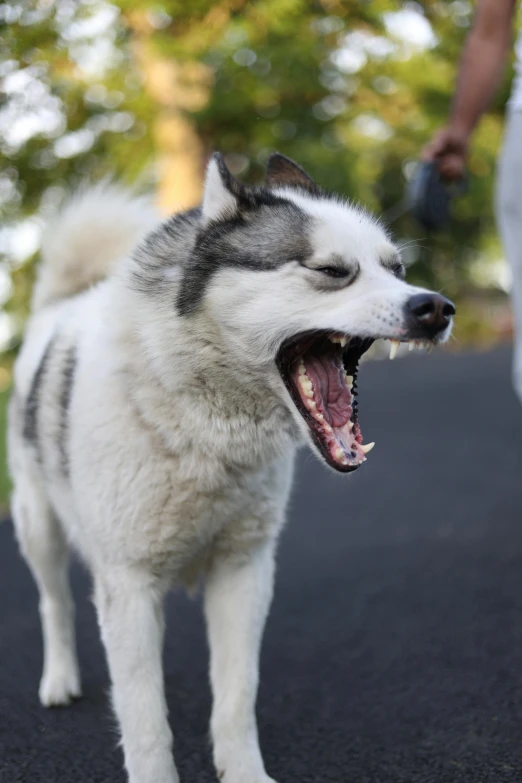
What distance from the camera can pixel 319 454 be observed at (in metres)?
2.78

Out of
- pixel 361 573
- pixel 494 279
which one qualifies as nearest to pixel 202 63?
pixel 361 573

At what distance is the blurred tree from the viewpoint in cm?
1510

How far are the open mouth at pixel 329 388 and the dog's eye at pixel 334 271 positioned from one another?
0.54 feet

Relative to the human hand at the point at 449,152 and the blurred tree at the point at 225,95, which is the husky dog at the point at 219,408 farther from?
the blurred tree at the point at 225,95

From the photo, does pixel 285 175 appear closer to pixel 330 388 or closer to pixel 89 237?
pixel 330 388

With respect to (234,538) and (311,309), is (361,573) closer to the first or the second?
(234,538)

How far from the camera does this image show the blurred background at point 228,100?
15.1 metres

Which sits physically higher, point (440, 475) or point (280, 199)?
point (280, 199)

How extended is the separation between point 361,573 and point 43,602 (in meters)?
2.01

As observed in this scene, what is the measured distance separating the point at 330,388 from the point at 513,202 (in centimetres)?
153

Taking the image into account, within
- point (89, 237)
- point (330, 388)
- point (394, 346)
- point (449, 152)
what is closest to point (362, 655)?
point (330, 388)

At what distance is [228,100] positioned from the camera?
16578 mm

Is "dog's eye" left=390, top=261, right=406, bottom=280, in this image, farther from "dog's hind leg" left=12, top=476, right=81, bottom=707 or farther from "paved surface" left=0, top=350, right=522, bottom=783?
"dog's hind leg" left=12, top=476, right=81, bottom=707

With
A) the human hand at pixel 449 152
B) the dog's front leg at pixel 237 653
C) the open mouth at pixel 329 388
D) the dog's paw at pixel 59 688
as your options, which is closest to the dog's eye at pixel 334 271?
the open mouth at pixel 329 388
